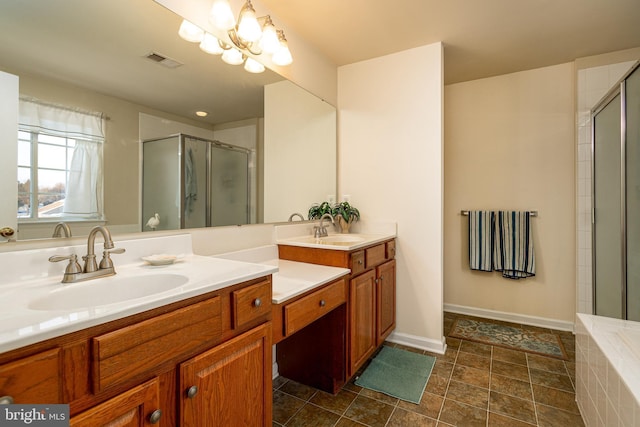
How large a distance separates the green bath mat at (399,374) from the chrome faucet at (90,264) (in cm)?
150

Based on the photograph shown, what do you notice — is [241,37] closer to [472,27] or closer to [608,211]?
[472,27]

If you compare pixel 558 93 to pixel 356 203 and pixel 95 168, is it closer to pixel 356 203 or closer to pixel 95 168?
pixel 356 203

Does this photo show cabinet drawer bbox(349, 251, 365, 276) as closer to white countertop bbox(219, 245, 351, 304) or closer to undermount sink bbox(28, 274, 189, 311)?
white countertop bbox(219, 245, 351, 304)

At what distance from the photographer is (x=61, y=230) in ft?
3.45

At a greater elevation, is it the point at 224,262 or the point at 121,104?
the point at 121,104

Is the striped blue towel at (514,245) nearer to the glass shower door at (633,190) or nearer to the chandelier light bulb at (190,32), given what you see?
the glass shower door at (633,190)

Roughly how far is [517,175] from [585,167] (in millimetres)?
473

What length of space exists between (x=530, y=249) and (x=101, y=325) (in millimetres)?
3129

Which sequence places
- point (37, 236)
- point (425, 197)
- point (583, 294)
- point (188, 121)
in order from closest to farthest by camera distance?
point (37, 236), point (188, 121), point (425, 197), point (583, 294)

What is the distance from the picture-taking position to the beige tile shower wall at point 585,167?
243cm

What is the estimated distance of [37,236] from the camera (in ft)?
3.31

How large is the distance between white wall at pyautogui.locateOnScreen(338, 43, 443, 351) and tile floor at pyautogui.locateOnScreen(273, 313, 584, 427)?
0.40 meters

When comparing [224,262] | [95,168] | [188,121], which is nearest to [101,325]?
[224,262]

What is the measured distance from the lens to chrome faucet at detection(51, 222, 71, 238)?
41.0 inches
